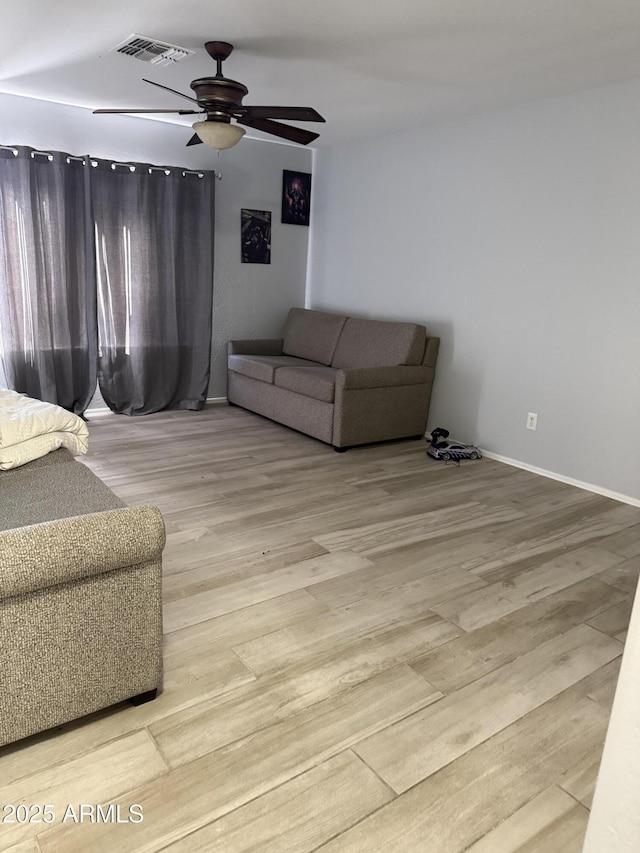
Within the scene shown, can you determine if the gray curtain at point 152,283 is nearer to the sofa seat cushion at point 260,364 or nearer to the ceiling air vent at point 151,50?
the sofa seat cushion at point 260,364

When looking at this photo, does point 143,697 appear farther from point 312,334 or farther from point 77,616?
point 312,334

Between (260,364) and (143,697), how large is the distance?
352cm

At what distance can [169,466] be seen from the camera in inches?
155

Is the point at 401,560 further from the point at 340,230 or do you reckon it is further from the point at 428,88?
the point at 340,230

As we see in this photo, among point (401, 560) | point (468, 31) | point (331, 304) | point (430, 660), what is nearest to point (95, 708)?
point (430, 660)

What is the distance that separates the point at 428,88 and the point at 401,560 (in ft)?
9.24

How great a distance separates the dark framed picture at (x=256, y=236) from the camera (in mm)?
5551

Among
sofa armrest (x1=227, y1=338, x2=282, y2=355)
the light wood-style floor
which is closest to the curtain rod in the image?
sofa armrest (x1=227, y1=338, x2=282, y2=355)

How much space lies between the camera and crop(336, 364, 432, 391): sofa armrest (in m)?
4.25

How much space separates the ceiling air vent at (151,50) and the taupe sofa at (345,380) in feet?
6.92

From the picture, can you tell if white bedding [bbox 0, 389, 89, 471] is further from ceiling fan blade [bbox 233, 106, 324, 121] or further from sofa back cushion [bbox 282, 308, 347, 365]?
sofa back cushion [bbox 282, 308, 347, 365]

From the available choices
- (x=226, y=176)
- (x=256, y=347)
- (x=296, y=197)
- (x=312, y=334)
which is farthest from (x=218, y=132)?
(x=296, y=197)

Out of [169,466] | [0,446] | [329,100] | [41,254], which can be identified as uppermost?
[329,100]

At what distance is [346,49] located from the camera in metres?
3.08
